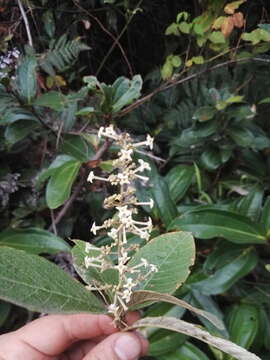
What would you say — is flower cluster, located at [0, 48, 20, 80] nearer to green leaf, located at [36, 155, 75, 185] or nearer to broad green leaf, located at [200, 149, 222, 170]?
green leaf, located at [36, 155, 75, 185]

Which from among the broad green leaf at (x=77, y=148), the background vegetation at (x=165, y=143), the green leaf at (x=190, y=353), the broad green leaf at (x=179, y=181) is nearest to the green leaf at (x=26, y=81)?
the background vegetation at (x=165, y=143)

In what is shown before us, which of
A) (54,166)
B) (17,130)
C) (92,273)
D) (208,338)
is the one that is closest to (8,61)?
(17,130)

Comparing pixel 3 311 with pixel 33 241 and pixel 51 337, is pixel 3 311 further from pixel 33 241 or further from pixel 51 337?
pixel 51 337

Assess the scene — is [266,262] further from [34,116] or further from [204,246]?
[34,116]

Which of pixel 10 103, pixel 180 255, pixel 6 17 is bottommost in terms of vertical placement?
pixel 180 255

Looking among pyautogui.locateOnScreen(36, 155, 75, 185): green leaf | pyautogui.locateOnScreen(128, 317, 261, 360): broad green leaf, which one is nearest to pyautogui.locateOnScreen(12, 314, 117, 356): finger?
pyautogui.locateOnScreen(128, 317, 261, 360): broad green leaf

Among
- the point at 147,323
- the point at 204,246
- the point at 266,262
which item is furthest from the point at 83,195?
the point at 147,323
